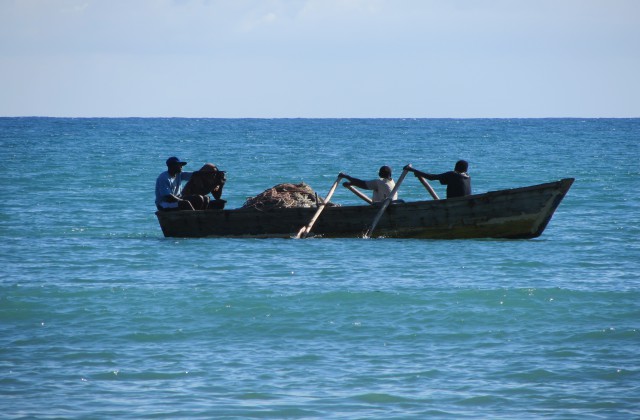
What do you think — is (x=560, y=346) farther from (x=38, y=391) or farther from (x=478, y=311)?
(x=38, y=391)

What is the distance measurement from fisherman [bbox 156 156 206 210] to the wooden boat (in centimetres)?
15

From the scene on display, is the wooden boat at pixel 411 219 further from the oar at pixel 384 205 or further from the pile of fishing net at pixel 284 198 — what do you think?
the pile of fishing net at pixel 284 198

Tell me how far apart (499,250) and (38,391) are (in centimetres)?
873

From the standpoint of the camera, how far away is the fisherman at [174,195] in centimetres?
1619

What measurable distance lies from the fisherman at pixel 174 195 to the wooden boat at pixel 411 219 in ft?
0.50

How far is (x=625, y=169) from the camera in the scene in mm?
39188

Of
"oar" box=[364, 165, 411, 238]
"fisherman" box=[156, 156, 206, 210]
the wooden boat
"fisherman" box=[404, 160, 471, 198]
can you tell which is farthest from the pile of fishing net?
"fisherman" box=[404, 160, 471, 198]

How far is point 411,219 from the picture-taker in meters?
15.9

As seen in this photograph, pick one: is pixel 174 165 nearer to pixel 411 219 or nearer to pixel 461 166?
pixel 411 219

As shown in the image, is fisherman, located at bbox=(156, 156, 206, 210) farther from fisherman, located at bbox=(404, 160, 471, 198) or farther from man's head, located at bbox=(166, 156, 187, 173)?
fisherman, located at bbox=(404, 160, 471, 198)

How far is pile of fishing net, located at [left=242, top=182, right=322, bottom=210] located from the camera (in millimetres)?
16484

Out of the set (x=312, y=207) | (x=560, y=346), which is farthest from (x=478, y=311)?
(x=312, y=207)

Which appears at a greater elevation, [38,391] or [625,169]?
[625,169]

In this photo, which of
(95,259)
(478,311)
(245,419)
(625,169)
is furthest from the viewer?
(625,169)
